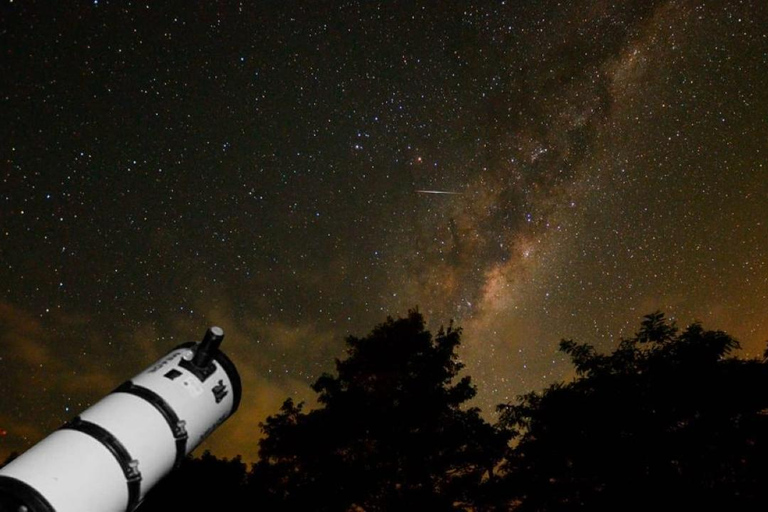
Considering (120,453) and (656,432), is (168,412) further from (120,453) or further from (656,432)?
(656,432)

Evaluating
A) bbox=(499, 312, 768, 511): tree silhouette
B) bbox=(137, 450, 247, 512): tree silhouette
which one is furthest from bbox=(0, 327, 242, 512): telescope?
bbox=(137, 450, 247, 512): tree silhouette

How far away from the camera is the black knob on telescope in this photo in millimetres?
2707

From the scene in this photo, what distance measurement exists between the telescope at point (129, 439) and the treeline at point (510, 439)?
6.37 m

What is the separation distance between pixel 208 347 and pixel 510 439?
945cm

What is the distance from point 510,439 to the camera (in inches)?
404

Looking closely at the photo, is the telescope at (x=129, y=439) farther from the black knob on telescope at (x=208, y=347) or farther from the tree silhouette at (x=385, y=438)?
the tree silhouette at (x=385, y=438)

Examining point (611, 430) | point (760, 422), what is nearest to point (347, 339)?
point (611, 430)

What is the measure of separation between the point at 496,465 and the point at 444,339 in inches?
143

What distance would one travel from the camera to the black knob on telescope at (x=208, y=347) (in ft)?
8.88

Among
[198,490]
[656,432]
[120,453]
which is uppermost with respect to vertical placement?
[656,432]

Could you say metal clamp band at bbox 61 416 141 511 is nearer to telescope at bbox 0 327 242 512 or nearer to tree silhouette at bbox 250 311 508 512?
telescope at bbox 0 327 242 512

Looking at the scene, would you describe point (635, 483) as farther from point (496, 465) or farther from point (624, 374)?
point (496, 465)

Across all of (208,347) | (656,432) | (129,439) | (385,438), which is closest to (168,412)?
(129,439)

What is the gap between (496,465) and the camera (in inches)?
404
